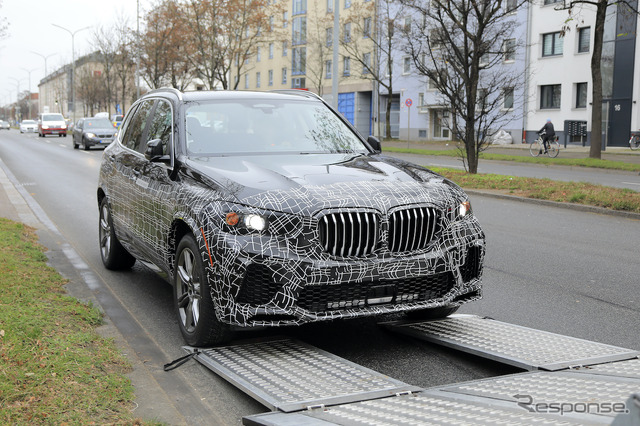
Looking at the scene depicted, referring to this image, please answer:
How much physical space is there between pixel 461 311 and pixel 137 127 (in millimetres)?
3551

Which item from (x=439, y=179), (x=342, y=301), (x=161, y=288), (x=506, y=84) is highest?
(x=506, y=84)

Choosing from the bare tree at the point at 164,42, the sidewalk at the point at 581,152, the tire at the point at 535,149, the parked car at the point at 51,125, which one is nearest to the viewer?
the sidewalk at the point at 581,152

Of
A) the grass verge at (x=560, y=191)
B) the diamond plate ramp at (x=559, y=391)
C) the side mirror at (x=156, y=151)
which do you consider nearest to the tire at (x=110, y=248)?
the side mirror at (x=156, y=151)

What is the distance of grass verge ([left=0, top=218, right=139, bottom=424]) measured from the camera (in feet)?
11.9

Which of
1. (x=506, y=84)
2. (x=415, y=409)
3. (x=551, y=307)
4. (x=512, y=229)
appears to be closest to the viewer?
(x=415, y=409)

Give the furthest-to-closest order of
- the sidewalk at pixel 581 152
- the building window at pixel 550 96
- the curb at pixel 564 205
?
the building window at pixel 550 96
the sidewalk at pixel 581 152
the curb at pixel 564 205

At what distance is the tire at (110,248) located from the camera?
765 centimetres

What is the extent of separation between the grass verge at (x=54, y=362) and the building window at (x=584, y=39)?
41.5m

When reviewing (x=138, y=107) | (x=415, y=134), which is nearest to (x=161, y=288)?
(x=138, y=107)

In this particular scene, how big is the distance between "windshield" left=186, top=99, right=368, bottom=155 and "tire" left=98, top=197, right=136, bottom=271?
6.88 ft

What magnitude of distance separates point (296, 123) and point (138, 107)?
2.05 m

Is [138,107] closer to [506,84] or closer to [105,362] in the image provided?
[105,362]

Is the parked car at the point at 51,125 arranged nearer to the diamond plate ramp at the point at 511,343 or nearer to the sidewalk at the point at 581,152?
the sidewalk at the point at 581,152

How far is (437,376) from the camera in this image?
181 inches
